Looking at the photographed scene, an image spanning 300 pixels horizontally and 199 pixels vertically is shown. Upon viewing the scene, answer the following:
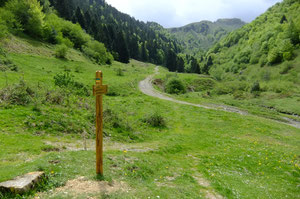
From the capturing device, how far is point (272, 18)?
165m

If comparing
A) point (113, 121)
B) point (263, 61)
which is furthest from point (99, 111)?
point (263, 61)

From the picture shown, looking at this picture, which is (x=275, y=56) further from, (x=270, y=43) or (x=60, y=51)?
(x=60, y=51)

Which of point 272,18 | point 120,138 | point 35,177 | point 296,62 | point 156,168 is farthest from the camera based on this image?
point 272,18

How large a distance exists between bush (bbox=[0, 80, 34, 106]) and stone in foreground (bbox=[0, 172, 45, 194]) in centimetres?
1173

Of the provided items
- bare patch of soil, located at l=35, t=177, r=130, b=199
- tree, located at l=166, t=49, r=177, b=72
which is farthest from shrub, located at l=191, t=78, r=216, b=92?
bare patch of soil, located at l=35, t=177, r=130, b=199

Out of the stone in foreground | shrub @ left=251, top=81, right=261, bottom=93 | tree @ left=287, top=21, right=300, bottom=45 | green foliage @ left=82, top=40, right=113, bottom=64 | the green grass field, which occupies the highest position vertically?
tree @ left=287, top=21, right=300, bottom=45

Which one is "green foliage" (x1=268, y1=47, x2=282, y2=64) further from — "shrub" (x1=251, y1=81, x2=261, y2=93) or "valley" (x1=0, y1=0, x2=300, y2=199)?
"valley" (x1=0, y1=0, x2=300, y2=199)

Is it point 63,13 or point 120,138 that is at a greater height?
point 63,13

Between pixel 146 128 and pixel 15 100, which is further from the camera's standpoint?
pixel 146 128

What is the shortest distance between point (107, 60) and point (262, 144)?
74.8 m

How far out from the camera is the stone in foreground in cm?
648

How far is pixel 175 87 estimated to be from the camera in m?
64.1

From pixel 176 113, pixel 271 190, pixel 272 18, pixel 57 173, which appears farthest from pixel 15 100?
pixel 272 18

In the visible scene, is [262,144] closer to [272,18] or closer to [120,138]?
[120,138]
